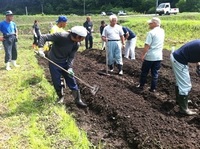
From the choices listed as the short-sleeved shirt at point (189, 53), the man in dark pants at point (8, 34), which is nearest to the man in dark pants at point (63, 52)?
the short-sleeved shirt at point (189, 53)

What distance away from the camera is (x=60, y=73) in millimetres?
6816

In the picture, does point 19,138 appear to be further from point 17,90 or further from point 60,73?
point 17,90

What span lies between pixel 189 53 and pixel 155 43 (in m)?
1.54

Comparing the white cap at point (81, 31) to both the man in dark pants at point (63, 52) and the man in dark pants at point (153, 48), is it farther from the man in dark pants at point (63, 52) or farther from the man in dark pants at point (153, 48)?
the man in dark pants at point (153, 48)

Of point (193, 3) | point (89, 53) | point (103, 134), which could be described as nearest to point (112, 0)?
point (193, 3)

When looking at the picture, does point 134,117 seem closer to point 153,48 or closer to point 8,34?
point 153,48

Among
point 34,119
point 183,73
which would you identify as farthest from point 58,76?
point 183,73

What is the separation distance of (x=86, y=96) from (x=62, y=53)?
143cm

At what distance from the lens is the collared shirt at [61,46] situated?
639cm

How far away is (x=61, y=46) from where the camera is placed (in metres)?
6.56

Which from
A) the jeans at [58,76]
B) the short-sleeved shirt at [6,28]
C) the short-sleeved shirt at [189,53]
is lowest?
the jeans at [58,76]

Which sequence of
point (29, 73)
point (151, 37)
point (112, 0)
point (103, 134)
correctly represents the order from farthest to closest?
point (112, 0), point (29, 73), point (151, 37), point (103, 134)

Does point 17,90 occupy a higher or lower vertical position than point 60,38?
lower

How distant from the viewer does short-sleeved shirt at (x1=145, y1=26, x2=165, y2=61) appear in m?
7.38
